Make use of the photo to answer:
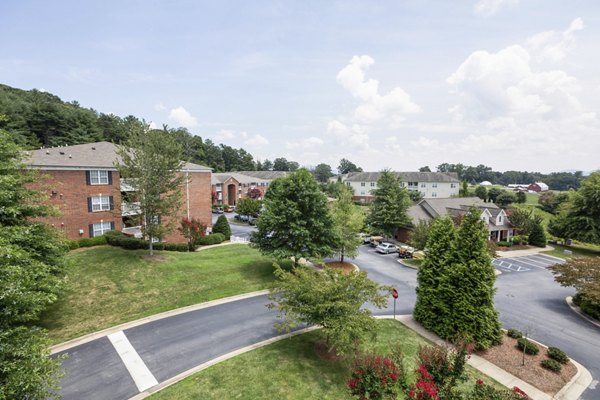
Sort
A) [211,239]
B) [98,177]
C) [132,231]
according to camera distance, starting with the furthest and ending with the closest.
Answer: [211,239] → [132,231] → [98,177]

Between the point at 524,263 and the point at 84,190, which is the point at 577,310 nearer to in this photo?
the point at 524,263

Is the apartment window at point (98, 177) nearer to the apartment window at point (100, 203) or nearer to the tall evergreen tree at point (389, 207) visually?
the apartment window at point (100, 203)

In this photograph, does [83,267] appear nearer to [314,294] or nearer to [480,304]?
[314,294]

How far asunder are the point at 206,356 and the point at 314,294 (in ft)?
20.6

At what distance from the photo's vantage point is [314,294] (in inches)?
503

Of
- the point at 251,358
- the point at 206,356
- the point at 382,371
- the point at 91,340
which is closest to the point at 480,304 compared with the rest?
the point at 382,371

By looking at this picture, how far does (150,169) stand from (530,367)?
91.3 ft

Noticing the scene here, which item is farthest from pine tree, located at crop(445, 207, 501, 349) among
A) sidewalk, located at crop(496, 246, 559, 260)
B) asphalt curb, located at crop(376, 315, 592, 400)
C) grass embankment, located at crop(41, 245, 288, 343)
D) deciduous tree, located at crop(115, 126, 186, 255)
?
sidewalk, located at crop(496, 246, 559, 260)

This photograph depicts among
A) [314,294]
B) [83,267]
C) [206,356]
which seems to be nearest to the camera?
[314,294]

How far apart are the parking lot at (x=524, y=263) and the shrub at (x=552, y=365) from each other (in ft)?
60.8

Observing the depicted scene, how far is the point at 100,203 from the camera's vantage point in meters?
28.8

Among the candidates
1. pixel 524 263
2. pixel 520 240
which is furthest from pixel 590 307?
pixel 520 240

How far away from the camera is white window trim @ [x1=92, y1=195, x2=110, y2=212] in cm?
2841

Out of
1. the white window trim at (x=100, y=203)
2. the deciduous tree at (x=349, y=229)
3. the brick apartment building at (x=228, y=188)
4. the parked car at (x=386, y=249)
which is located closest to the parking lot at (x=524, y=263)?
the parked car at (x=386, y=249)
